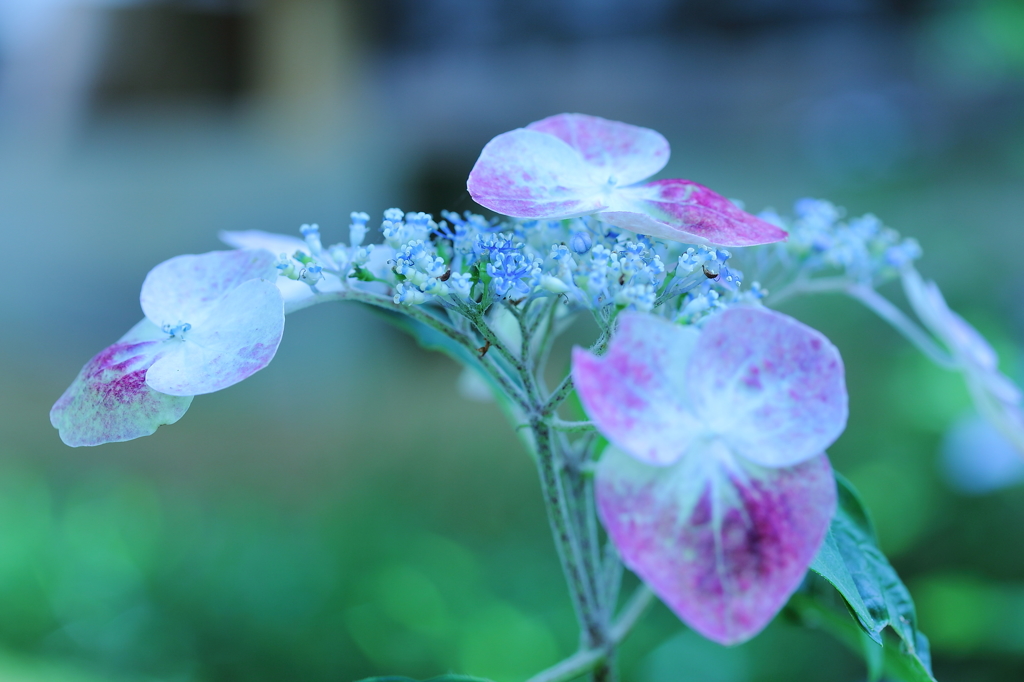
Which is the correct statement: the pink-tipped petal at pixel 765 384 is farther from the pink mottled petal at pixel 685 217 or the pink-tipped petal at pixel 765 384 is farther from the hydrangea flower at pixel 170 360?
the hydrangea flower at pixel 170 360

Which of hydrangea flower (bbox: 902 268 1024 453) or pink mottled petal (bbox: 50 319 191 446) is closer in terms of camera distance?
pink mottled petal (bbox: 50 319 191 446)

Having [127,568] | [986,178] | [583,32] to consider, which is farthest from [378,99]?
[986,178]

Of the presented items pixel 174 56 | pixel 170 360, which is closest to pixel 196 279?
pixel 170 360

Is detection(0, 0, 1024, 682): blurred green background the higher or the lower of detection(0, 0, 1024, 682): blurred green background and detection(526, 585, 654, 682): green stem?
the lower

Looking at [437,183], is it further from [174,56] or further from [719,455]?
[719,455]

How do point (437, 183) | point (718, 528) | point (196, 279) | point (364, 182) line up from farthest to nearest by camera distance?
point (437, 183), point (364, 182), point (196, 279), point (718, 528)

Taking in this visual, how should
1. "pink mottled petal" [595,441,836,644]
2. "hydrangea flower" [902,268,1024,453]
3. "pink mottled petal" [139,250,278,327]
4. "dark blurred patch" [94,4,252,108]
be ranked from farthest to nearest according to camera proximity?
"dark blurred patch" [94,4,252,108], "hydrangea flower" [902,268,1024,453], "pink mottled petal" [139,250,278,327], "pink mottled petal" [595,441,836,644]

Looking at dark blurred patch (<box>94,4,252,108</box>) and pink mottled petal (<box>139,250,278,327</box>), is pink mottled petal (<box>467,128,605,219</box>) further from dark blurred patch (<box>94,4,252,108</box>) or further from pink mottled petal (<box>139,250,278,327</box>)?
dark blurred patch (<box>94,4,252,108</box>)

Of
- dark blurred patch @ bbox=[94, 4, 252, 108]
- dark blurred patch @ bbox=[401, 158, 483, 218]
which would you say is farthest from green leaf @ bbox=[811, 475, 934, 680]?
dark blurred patch @ bbox=[94, 4, 252, 108]

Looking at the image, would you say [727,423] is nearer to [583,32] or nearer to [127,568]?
[127,568]
